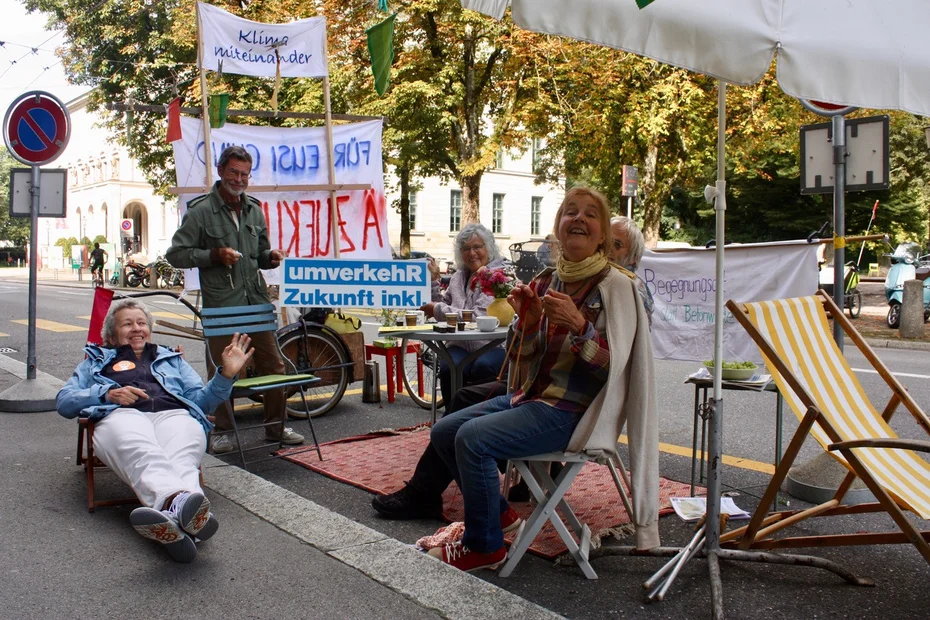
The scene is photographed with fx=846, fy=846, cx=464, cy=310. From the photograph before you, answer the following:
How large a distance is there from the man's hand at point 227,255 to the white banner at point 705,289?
9.97 ft

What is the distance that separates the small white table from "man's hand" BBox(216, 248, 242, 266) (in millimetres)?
1319

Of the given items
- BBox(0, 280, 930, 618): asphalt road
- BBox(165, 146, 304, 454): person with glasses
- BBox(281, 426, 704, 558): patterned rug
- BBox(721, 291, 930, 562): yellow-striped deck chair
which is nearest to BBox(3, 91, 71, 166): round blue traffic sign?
BBox(165, 146, 304, 454): person with glasses

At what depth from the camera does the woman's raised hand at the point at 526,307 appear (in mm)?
3614

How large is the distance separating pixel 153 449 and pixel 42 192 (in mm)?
4890

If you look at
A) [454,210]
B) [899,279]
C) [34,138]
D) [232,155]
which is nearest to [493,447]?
[232,155]

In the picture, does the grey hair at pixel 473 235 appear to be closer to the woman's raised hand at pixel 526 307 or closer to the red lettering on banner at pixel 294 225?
the woman's raised hand at pixel 526 307

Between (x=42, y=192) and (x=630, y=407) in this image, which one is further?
(x=42, y=192)

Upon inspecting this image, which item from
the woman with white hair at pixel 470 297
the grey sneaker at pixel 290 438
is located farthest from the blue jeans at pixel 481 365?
the grey sneaker at pixel 290 438

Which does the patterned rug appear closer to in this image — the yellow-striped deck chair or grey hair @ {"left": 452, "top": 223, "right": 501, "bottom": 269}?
the yellow-striped deck chair

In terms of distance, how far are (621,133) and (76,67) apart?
56.7 feet

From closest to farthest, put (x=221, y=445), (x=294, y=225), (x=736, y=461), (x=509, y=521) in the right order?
(x=509, y=521)
(x=736, y=461)
(x=221, y=445)
(x=294, y=225)

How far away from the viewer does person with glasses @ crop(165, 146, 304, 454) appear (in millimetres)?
5648

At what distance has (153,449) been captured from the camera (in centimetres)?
393

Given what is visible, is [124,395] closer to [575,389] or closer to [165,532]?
[165,532]
